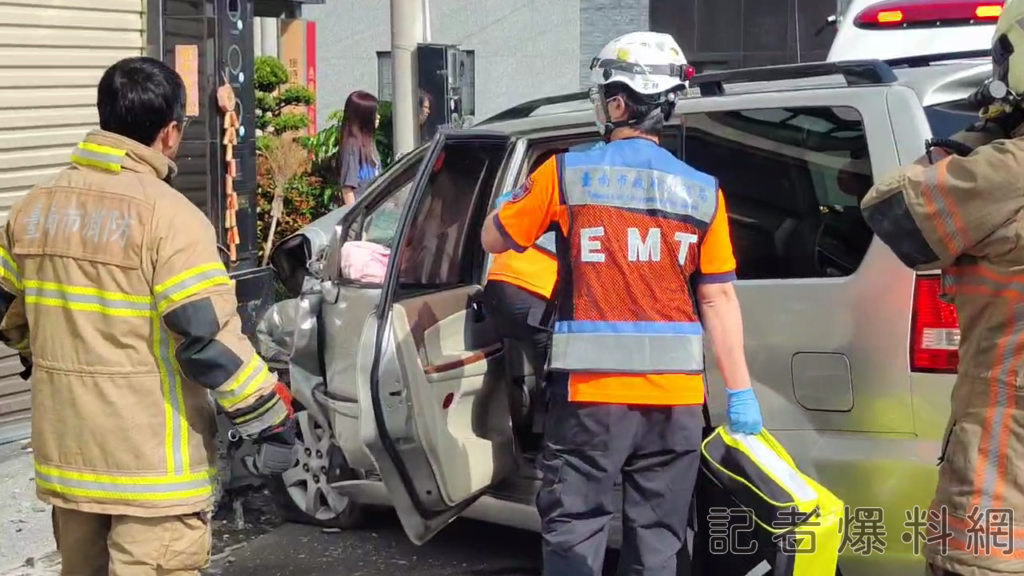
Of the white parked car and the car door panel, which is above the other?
the white parked car

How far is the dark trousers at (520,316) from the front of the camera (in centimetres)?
414

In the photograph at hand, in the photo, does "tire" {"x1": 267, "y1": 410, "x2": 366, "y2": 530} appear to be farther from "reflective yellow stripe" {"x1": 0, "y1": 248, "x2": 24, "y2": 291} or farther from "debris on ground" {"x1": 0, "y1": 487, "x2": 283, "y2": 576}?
"reflective yellow stripe" {"x1": 0, "y1": 248, "x2": 24, "y2": 291}

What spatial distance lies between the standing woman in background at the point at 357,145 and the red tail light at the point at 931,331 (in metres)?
6.16

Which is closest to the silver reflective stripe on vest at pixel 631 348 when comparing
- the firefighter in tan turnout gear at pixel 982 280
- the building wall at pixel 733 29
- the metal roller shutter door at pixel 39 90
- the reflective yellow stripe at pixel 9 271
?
the firefighter in tan turnout gear at pixel 982 280

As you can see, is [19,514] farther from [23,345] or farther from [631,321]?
[631,321]

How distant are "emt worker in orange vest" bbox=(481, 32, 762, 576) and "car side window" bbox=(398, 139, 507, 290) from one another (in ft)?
3.06

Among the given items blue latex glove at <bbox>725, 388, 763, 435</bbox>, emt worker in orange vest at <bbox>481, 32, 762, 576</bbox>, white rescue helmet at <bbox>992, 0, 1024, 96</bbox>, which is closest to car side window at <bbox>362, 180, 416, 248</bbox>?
emt worker in orange vest at <bbox>481, 32, 762, 576</bbox>

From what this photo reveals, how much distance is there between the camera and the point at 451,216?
447 cm

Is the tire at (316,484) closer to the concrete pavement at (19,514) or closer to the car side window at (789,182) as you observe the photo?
the concrete pavement at (19,514)

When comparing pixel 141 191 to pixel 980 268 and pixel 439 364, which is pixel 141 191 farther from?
pixel 980 268

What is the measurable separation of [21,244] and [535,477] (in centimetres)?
190

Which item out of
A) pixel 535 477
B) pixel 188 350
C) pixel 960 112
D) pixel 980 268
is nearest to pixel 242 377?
pixel 188 350

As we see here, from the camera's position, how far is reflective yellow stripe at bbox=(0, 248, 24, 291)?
325cm

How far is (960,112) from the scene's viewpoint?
3.55m
